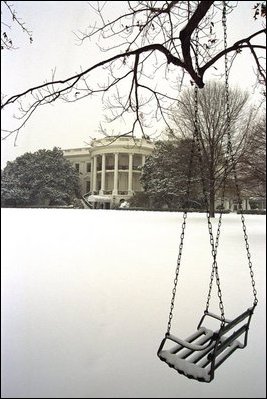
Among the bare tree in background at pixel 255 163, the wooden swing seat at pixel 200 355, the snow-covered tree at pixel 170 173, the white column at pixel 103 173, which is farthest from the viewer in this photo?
the bare tree in background at pixel 255 163

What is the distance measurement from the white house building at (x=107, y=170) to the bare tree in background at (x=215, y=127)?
22cm

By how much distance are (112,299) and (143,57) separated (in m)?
0.95

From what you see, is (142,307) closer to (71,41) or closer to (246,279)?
(246,279)

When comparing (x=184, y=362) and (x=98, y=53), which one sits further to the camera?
(x=98, y=53)

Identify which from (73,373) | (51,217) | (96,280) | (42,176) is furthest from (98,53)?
(73,373)

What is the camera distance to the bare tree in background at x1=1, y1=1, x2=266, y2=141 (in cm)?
109

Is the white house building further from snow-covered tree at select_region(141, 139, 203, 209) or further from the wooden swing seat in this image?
the wooden swing seat

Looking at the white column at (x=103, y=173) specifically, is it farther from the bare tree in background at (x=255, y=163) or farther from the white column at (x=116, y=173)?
the bare tree in background at (x=255, y=163)

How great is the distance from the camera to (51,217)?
1.27m

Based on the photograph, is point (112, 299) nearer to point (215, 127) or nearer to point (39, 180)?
point (39, 180)

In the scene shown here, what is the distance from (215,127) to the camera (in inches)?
48.1

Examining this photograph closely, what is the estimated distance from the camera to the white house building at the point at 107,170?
1067 millimetres

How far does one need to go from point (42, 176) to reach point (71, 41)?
0.45m

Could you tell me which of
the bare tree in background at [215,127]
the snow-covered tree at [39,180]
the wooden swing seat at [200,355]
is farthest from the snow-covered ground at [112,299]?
the wooden swing seat at [200,355]
